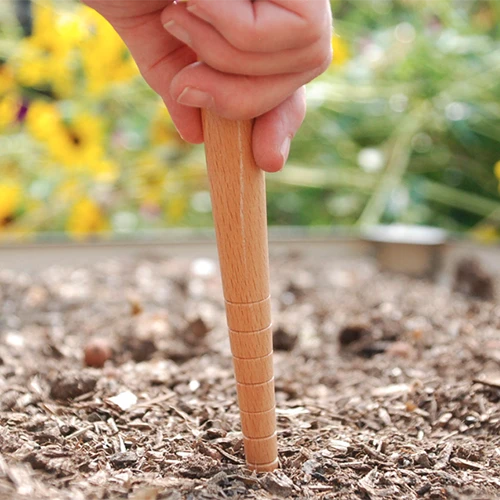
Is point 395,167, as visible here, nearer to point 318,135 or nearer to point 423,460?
point 318,135

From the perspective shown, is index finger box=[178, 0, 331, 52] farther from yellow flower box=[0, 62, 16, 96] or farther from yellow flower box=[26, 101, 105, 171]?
yellow flower box=[0, 62, 16, 96]

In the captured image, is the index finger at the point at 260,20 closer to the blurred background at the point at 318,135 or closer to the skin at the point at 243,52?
the skin at the point at 243,52

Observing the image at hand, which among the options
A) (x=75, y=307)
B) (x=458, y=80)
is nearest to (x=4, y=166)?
(x=75, y=307)

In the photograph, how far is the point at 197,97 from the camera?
1.75 feet

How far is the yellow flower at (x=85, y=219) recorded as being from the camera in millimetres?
1846

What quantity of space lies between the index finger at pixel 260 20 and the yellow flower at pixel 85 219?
4.59ft

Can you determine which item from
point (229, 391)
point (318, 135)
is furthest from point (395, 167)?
point (229, 391)

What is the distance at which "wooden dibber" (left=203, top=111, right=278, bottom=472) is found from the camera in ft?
1.84

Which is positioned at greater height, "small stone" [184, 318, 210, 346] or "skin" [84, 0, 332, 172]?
"skin" [84, 0, 332, 172]

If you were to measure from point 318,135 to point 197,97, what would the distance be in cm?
151

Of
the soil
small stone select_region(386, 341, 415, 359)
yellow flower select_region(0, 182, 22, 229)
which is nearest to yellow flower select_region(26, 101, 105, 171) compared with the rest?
yellow flower select_region(0, 182, 22, 229)

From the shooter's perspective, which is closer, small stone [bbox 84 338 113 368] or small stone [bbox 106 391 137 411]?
small stone [bbox 106 391 137 411]

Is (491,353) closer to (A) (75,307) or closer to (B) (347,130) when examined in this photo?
(A) (75,307)

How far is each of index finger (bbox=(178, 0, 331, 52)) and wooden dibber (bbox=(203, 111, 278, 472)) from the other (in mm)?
78
